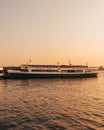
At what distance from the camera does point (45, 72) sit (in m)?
115

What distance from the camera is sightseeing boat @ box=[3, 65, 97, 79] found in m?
110

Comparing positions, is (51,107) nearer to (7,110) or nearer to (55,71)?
(7,110)

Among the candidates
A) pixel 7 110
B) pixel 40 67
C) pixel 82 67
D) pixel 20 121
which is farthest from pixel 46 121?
pixel 82 67

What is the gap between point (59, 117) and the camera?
2766 cm

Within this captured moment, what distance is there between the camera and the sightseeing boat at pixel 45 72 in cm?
11025

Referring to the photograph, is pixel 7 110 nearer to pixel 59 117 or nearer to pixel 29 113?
pixel 29 113

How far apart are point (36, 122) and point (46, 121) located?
1202 millimetres

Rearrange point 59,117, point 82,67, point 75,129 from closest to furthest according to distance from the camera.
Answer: point 75,129 → point 59,117 → point 82,67

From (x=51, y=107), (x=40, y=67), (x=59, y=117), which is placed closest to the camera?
(x=59, y=117)

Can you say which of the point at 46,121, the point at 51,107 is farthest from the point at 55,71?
the point at 46,121

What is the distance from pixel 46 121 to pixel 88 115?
6155mm

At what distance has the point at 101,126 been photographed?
23.8 meters

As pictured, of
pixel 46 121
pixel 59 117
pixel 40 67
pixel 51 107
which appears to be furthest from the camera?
pixel 40 67

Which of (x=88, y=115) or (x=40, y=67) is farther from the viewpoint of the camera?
(x=40, y=67)
